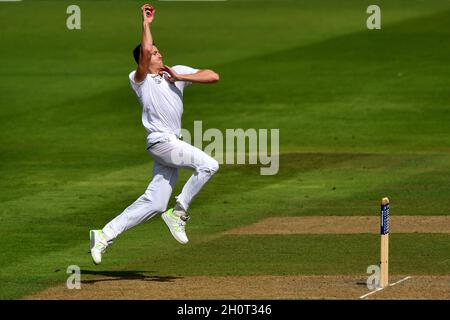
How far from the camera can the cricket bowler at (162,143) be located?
15516 mm

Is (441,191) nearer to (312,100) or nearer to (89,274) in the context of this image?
(89,274)

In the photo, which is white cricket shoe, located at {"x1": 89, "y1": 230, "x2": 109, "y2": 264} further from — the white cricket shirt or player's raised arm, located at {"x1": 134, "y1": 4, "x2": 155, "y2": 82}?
player's raised arm, located at {"x1": 134, "y1": 4, "x2": 155, "y2": 82}

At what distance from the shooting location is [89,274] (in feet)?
52.4

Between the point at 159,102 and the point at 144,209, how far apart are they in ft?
4.14

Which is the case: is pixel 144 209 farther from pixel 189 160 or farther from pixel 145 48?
pixel 145 48

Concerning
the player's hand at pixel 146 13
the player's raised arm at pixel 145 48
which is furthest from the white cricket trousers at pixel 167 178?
the player's hand at pixel 146 13

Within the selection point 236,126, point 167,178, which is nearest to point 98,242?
point 167,178

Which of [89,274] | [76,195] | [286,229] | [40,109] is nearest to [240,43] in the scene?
[40,109]

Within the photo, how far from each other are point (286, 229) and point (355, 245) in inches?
66.6

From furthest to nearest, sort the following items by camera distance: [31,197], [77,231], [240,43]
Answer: [240,43], [31,197], [77,231]

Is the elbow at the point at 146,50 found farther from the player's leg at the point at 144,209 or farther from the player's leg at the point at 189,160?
the player's leg at the point at 144,209

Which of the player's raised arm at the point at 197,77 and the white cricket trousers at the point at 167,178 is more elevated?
the player's raised arm at the point at 197,77

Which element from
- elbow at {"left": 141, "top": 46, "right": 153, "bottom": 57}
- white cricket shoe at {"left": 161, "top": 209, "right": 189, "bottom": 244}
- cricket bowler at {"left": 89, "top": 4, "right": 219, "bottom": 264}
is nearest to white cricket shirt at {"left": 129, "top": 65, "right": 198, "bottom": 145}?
cricket bowler at {"left": 89, "top": 4, "right": 219, "bottom": 264}

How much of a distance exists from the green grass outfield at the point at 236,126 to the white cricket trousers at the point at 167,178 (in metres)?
0.73
